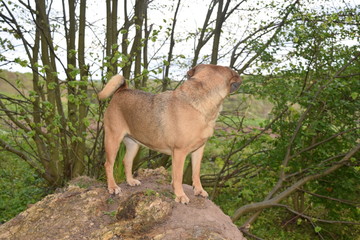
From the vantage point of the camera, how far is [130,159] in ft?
16.8

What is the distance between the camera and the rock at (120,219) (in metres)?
3.64

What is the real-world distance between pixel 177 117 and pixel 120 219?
4.27 feet

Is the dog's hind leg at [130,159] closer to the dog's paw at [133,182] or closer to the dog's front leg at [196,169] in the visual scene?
the dog's paw at [133,182]

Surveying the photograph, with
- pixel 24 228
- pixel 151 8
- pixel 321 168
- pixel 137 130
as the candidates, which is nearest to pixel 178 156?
pixel 137 130

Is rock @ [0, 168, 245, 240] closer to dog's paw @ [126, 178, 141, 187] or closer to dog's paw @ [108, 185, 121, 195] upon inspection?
dog's paw @ [108, 185, 121, 195]

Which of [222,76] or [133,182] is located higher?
[222,76]

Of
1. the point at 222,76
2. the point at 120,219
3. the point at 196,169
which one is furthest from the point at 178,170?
the point at 222,76

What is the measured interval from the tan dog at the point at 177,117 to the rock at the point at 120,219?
26cm

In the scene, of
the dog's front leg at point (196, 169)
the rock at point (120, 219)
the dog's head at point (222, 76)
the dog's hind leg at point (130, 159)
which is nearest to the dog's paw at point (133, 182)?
the dog's hind leg at point (130, 159)

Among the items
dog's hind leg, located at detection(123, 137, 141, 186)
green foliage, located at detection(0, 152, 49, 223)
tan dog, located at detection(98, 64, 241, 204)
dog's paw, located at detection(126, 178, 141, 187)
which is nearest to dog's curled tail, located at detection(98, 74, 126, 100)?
tan dog, located at detection(98, 64, 241, 204)

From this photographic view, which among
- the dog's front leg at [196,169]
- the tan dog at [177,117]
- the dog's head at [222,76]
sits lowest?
the dog's front leg at [196,169]

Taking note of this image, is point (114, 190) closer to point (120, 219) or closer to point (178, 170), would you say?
point (120, 219)

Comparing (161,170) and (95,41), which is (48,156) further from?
(161,170)

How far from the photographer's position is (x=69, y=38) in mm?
8172
